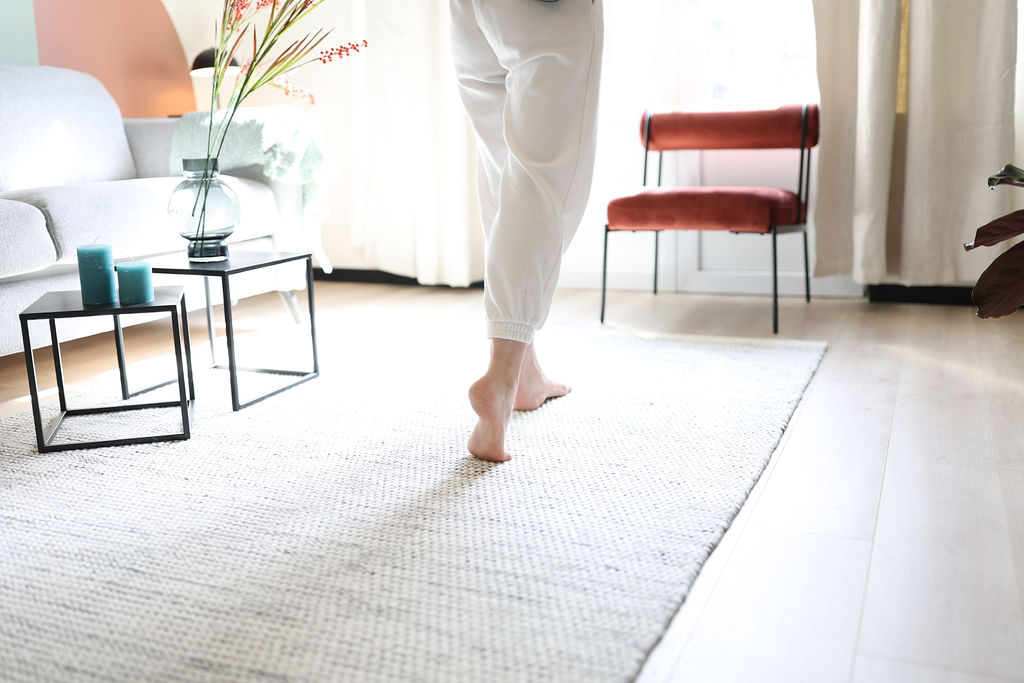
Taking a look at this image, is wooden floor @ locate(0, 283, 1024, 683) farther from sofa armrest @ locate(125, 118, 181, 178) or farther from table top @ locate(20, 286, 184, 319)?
sofa armrest @ locate(125, 118, 181, 178)

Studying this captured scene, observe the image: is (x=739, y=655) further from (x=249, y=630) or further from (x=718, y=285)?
(x=718, y=285)

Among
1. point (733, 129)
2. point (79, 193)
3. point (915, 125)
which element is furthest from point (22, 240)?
point (915, 125)

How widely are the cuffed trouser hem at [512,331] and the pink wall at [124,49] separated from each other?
2676mm

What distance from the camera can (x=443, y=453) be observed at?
1.60 m

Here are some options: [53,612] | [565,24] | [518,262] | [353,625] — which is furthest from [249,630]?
[565,24]

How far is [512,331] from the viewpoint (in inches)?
57.5

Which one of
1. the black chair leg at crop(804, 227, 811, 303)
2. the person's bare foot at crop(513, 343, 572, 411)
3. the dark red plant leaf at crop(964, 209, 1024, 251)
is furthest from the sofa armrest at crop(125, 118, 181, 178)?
the dark red plant leaf at crop(964, 209, 1024, 251)

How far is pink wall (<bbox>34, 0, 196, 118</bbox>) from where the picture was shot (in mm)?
3328

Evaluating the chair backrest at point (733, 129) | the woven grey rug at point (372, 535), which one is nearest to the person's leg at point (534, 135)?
the woven grey rug at point (372, 535)

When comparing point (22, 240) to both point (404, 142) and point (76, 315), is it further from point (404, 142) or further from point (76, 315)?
point (404, 142)

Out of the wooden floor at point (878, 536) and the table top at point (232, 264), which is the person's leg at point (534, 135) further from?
the table top at point (232, 264)

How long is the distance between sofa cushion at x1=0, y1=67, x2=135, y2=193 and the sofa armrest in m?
0.03

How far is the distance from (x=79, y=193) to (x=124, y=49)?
1726mm

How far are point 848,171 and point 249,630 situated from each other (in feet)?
8.59
